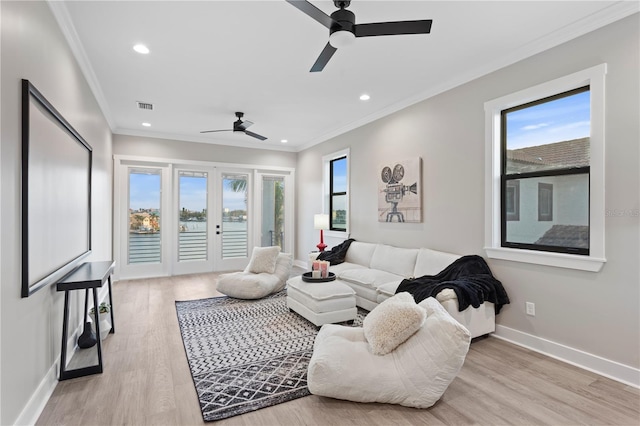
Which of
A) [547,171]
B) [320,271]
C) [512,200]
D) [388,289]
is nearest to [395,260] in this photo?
[388,289]

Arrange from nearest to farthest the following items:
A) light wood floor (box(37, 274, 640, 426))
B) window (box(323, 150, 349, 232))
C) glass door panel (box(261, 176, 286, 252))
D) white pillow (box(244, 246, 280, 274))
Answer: light wood floor (box(37, 274, 640, 426)) < white pillow (box(244, 246, 280, 274)) < window (box(323, 150, 349, 232)) < glass door panel (box(261, 176, 286, 252))

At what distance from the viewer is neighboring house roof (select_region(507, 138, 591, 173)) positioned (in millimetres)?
2891

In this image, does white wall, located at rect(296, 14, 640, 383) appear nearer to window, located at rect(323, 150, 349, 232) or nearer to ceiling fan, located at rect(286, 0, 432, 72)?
window, located at rect(323, 150, 349, 232)

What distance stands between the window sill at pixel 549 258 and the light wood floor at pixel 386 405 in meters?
0.85

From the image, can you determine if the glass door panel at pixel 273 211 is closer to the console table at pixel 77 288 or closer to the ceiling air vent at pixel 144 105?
the ceiling air vent at pixel 144 105

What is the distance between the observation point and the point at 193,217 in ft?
22.2

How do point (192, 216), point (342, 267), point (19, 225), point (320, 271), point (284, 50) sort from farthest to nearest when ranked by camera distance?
1. point (192, 216)
2. point (342, 267)
3. point (320, 271)
4. point (284, 50)
5. point (19, 225)

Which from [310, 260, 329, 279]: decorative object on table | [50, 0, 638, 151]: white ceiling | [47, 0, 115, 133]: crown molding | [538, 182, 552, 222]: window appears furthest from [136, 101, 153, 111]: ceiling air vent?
[538, 182, 552, 222]: window

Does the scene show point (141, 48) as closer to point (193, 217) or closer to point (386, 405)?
A: point (386, 405)

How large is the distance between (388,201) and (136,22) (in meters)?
3.67

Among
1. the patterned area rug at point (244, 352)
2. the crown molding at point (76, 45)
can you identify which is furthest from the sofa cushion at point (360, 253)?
the crown molding at point (76, 45)

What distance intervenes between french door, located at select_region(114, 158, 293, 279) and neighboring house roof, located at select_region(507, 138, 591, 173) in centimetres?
511

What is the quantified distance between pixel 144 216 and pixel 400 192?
191 inches

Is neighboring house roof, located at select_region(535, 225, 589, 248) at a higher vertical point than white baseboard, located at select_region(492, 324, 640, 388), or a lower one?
higher
